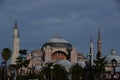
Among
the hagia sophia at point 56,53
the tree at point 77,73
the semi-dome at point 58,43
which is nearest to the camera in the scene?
the tree at point 77,73

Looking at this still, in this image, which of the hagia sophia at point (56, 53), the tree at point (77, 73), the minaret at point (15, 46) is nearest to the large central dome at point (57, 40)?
the hagia sophia at point (56, 53)

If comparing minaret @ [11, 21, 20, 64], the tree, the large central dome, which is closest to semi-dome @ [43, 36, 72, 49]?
the large central dome

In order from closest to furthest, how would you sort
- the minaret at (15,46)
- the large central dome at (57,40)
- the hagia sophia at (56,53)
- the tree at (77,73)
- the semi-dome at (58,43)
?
the tree at (77,73)
the minaret at (15,46)
the hagia sophia at (56,53)
the semi-dome at (58,43)
the large central dome at (57,40)

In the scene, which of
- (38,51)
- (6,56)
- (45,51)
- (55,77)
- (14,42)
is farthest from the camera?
(38,51)

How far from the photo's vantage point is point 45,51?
100812mm

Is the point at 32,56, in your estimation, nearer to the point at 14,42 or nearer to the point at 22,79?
the point at 14,42

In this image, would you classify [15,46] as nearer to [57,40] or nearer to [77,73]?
[57,40]

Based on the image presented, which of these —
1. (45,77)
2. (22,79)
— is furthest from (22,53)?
(45,77)

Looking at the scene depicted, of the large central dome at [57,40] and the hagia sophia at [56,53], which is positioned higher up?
the large central dome at [57,40]

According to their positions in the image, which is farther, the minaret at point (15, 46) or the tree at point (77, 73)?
the minaret at point (15, 46)

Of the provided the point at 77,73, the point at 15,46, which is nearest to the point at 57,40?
the point at 15,46

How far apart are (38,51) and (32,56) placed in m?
2.30

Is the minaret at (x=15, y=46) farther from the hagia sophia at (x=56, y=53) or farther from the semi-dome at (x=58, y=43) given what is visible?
the semi-dome at (x=58, y=43)

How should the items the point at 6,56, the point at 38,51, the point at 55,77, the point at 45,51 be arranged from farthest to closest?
the point at 38,51 < the point at 45,51 < the point at 55,77 < the point at 6,56
